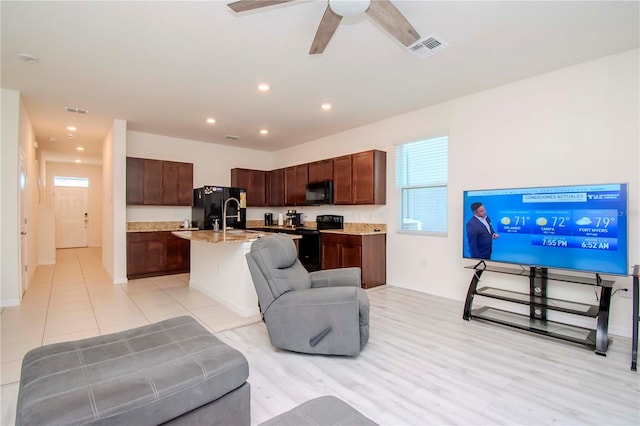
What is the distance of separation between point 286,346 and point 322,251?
2952mm

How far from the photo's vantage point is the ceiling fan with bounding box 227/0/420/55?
2012mm

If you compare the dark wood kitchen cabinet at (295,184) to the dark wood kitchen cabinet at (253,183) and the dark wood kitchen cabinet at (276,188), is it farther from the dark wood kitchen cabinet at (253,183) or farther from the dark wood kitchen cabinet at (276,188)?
the dark wood kitchen cabinet at (253,183)

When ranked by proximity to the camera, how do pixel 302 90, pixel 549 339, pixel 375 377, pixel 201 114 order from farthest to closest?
pixel 201 114 < pixel 302 90 < pixel 549 339 < pixel 375 377

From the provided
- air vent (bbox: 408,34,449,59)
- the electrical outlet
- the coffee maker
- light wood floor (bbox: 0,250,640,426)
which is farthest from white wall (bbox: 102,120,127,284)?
the electrical outlet

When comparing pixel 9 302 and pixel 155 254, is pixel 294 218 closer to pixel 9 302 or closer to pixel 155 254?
pixel 155 254

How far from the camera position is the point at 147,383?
1432mm

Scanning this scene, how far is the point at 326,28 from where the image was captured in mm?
2293

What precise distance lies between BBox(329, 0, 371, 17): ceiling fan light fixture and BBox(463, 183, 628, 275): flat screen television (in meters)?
2.47

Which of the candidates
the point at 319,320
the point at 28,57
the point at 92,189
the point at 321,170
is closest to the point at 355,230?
the point at 321,170

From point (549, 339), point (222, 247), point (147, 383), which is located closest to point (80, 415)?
point (147, 383)

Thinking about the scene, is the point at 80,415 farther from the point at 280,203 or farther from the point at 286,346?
Answer: the point at 280,203

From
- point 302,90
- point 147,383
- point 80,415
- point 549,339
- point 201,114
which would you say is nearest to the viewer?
point 80,415

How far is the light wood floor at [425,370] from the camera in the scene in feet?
6.45

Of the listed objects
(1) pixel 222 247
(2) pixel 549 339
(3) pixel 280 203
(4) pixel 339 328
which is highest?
(3) pixel 280 203
